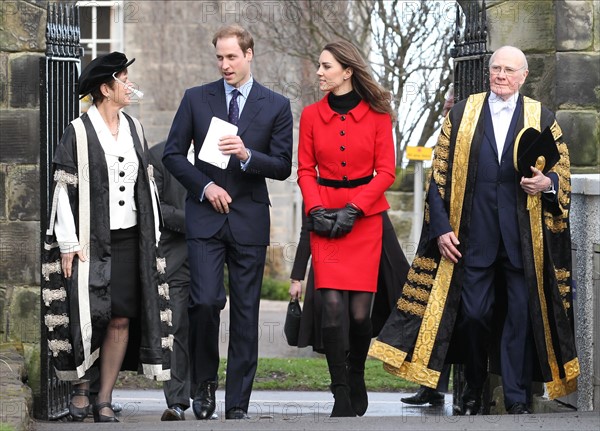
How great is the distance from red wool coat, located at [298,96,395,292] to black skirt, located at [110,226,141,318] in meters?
0.96

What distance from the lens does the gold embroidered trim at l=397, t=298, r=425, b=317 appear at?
862 cm

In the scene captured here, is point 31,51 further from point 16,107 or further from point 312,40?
point 312,40

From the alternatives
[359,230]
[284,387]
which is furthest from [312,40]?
[359,230]

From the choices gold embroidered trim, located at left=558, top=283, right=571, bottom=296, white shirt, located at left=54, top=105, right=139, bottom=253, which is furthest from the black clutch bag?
gold embroidered trim, located at left=558, top=283, right=571, bottom=296

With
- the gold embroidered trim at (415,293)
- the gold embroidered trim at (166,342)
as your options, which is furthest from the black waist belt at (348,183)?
the gold embroidered trim at (166,342)

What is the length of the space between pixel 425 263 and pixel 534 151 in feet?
2.93

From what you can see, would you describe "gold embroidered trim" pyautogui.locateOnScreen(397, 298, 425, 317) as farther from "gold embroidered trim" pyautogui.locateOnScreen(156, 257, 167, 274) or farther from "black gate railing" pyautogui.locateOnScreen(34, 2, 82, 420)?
"black gate railing" pyautogui.locateOnScreen(34, 2, 82, 420)

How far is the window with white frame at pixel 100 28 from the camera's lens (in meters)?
22.3

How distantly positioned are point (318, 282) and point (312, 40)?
9649mm

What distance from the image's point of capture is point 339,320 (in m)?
8.55

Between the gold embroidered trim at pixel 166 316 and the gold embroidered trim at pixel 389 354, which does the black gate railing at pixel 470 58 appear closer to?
the gold embroidered trim at pixel 389 354

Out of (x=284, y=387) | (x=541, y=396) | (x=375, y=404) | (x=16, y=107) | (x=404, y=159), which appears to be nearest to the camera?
(x=541, y=396)

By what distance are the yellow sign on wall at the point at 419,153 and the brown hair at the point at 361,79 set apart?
715 centimetres

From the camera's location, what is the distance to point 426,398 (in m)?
10.8
